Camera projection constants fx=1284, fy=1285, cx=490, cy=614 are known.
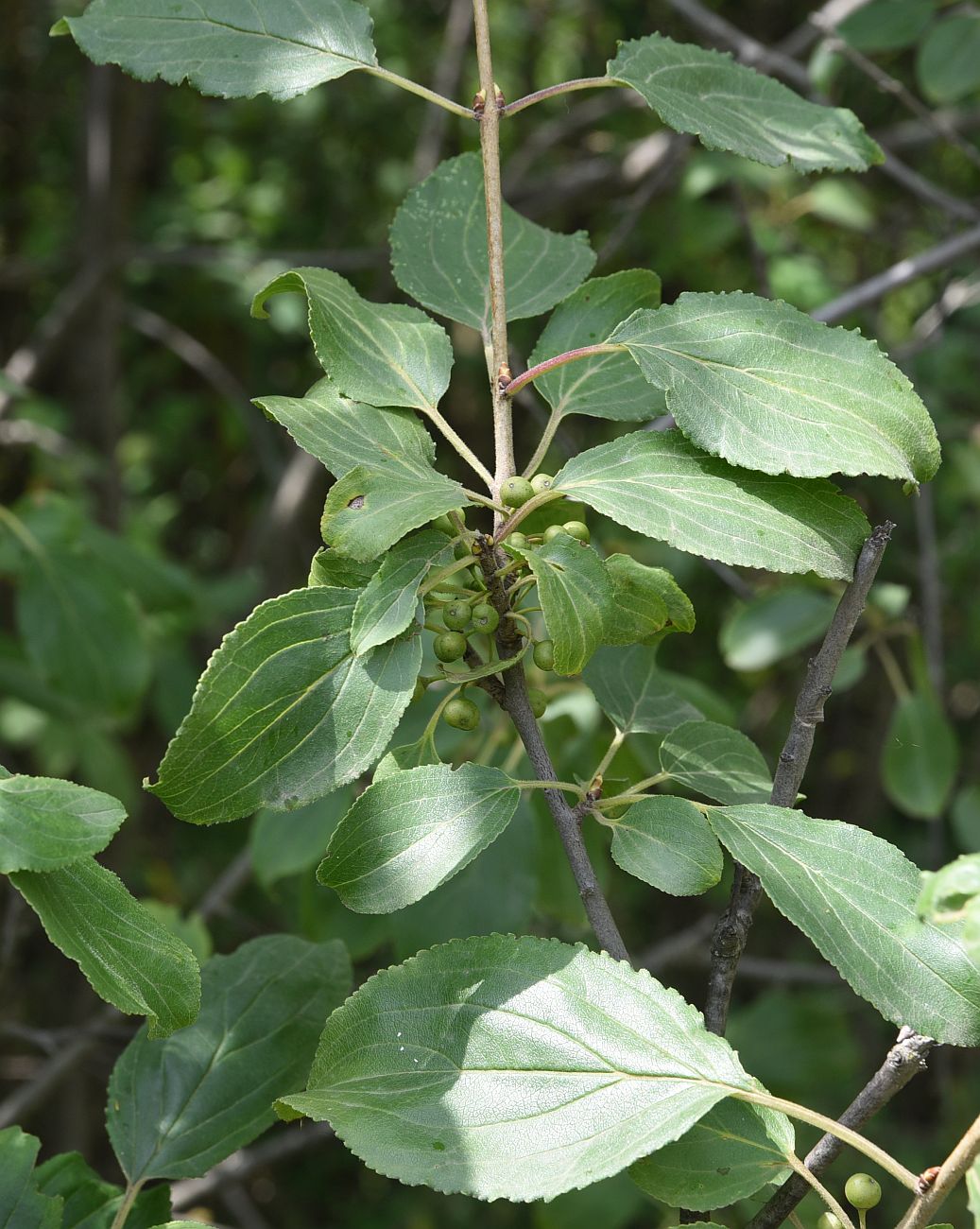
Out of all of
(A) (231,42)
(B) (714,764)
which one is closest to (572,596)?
(B) (714,764)

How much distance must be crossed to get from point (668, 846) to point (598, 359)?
0.31m

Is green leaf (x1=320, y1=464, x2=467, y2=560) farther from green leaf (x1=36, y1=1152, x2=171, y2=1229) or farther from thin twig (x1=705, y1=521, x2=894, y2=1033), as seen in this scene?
green leaf (x1=36, y1=1152, x2=171, y2=1229)

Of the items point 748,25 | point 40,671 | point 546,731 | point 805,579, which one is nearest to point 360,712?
point 546,731

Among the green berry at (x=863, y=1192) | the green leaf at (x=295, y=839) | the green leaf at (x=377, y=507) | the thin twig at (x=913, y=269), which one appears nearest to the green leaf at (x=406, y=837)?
the green leaf at (x=377, y=507)

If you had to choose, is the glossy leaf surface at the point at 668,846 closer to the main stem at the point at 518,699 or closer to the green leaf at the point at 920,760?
the main stem at the point at 518,699

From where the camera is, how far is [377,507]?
Answer: 0.64 m

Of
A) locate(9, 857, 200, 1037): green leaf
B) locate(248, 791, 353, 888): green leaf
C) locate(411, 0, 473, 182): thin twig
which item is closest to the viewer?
locate(9, 857, 200, 1037): green leaf

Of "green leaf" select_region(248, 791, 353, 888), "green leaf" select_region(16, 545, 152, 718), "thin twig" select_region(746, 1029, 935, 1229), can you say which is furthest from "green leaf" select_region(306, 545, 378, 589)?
"green leaf" select_region(16, 545, 152, 718)

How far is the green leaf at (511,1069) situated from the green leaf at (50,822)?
16cm

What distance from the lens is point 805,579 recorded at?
1.75 meters

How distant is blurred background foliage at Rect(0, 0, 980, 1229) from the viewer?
5.41ft

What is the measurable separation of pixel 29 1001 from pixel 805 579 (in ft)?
5.79

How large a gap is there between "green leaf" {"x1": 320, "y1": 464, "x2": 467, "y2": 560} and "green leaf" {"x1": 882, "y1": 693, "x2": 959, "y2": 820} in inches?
44.9

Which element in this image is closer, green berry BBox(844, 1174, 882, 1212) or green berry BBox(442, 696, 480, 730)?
green berry BBox(844, 1174, 882, 1212)
